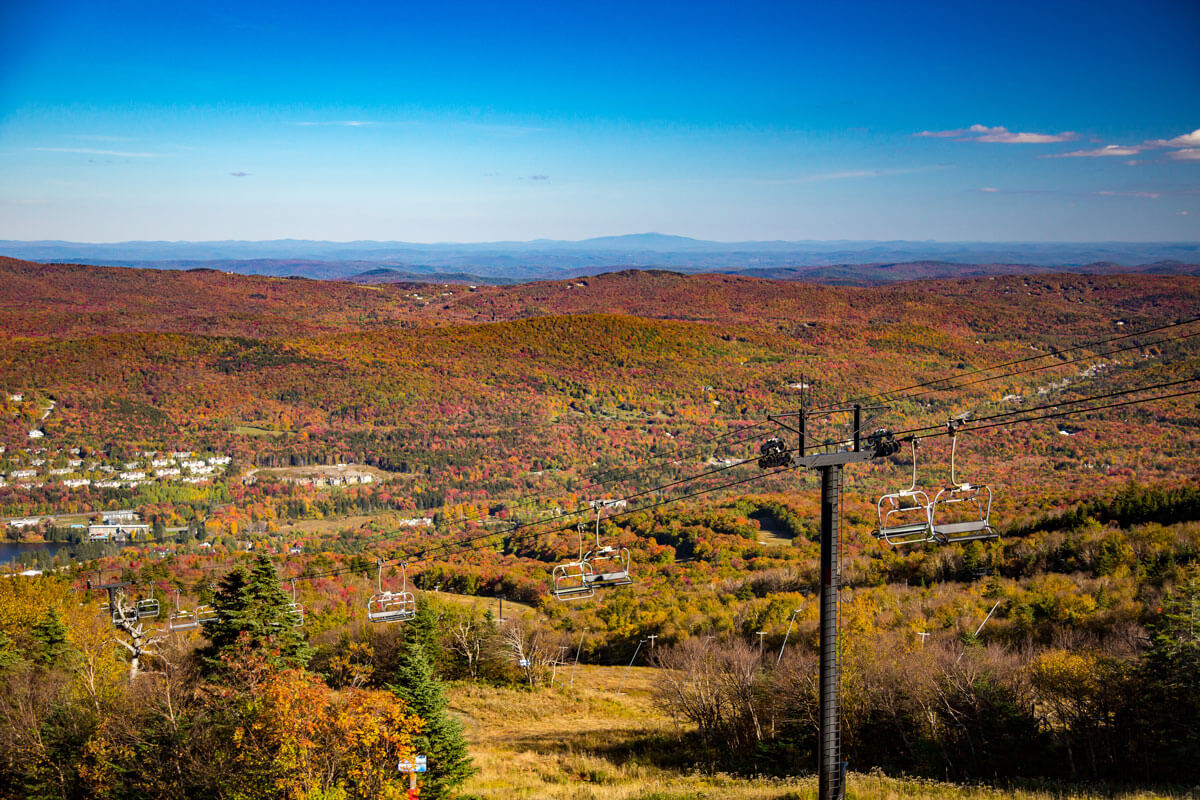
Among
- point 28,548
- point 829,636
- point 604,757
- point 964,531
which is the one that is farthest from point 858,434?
point 28,548

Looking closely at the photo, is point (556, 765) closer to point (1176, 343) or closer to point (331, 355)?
point (1176, 343)

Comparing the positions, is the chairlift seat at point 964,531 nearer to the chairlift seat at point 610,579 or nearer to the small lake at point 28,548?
the chairlift seat at point 610,579

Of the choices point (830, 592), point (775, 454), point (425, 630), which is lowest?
point (425, 630)

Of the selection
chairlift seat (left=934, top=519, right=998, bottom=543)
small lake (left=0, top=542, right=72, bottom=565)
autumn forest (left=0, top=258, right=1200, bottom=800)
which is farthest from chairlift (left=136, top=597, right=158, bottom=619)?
small lake (left=0, top=542, right=72, bottom=565)

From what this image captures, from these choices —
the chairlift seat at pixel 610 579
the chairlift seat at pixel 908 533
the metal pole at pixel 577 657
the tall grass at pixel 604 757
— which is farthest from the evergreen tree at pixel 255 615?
the chairlift seat at pixel 908 533

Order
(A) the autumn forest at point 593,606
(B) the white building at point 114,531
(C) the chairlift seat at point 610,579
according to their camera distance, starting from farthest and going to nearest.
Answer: (B) the white building at point 114,531, (A) the autumn forest at point 593,606, (C) the chairlift seat at point 610,579

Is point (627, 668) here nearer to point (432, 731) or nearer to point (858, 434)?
point (432, 731)
